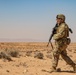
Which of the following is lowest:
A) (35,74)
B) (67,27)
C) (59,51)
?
(35,74)

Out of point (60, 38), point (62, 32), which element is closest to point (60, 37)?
point (60, 38)

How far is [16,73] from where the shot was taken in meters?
10.8

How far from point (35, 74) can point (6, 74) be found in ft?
3.79

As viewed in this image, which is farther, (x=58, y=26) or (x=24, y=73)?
(x=58, y=26)

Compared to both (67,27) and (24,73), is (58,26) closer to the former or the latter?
(67,27)

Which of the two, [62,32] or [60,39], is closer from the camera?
[62,32]

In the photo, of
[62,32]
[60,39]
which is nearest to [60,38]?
[60,39]

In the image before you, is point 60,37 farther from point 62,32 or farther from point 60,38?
point 62,32

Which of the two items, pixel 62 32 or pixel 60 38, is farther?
pixel 60 38

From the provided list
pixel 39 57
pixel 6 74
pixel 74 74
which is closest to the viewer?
pixel 6 74

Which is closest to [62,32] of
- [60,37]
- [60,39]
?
[60,37]

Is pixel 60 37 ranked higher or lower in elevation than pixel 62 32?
lower

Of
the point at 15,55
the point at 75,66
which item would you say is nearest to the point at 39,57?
the point at 15,55

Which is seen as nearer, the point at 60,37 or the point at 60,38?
the point at 60,37
